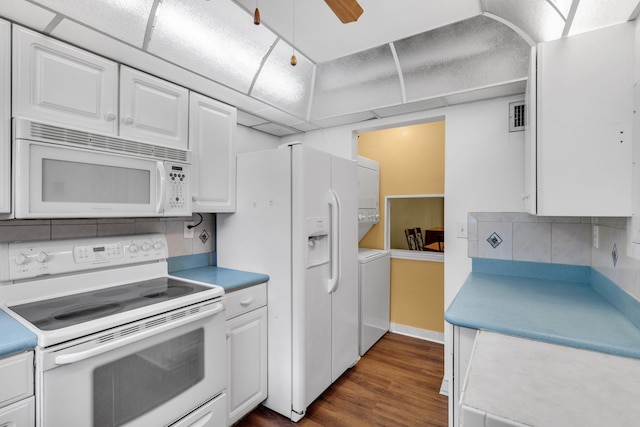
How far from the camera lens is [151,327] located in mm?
1348

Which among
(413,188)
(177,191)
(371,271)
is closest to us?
(177,191)

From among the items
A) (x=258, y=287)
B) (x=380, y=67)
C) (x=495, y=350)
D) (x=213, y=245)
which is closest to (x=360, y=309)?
(x=258, y=287)

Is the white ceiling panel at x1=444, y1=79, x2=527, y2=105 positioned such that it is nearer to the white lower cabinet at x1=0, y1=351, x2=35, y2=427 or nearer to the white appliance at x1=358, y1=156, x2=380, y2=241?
the white appliance at x1=358, y1=156, x2=380, y2=241

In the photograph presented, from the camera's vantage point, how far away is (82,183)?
147 centimetres

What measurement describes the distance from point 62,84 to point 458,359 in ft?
7.19

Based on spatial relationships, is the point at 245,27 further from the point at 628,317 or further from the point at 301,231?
the point at 628,317

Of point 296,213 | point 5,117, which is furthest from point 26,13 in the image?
point 296,213

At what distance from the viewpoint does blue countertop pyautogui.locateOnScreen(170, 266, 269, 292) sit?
6.08ft

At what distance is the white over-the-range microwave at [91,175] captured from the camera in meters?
1.28

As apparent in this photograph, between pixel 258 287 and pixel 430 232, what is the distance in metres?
2.26

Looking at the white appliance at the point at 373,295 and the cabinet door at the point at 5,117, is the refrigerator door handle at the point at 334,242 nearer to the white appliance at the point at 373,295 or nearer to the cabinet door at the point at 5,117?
the white appliance at the point at 373,295

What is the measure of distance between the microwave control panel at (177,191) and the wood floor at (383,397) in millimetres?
1400

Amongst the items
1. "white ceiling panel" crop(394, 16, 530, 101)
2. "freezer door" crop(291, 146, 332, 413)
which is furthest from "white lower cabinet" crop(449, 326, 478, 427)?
"white ceiling panel" crop(394, 16, 530, 101)

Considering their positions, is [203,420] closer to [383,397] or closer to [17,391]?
[17,391]
